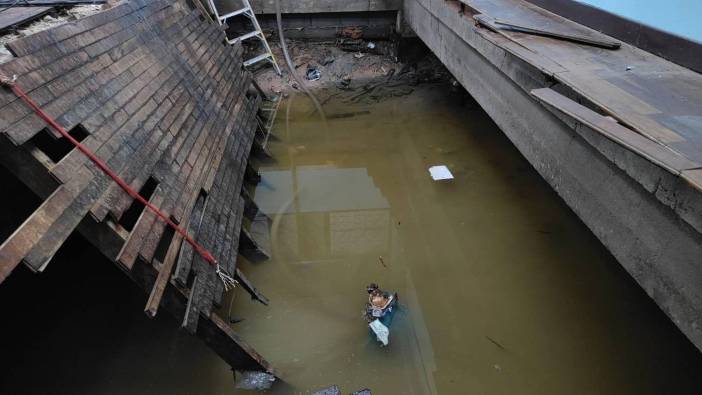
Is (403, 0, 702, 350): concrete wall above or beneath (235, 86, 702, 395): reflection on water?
above

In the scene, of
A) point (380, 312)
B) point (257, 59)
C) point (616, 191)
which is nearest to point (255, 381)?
point (380, 312)

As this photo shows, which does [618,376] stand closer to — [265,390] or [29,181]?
[265,390]

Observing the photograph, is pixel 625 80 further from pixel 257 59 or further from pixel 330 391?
pixel 257 59

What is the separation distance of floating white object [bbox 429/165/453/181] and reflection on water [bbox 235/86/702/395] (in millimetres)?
107

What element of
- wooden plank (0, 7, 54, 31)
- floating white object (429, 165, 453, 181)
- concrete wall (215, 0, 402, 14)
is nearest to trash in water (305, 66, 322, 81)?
concrete wall (215, 0, 402, 14)

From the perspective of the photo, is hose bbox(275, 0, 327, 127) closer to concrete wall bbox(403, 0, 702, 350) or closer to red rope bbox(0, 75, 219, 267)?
concrete wall bbox(403, 0, 702, 350)

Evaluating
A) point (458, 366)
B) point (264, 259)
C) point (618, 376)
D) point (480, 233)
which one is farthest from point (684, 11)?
point (264, 259)

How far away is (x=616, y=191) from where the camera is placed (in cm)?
278

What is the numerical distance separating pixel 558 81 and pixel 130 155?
3771mm

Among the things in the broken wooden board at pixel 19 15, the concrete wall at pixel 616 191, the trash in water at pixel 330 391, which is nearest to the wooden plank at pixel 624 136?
the concrete wall at pixel 616 191

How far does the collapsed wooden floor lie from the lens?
242 centimetres

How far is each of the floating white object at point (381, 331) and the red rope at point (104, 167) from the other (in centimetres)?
164

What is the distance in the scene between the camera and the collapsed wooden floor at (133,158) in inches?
95.1

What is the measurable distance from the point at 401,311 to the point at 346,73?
6935 mm
